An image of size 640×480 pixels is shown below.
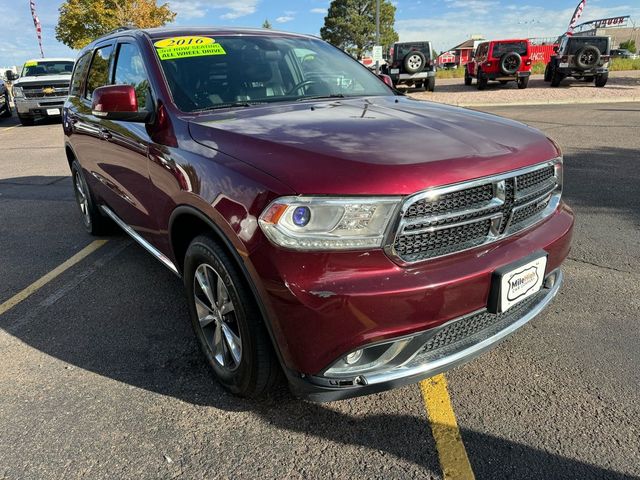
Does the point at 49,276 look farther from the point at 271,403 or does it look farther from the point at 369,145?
the point at 369,145

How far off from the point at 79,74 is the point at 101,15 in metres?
25.6

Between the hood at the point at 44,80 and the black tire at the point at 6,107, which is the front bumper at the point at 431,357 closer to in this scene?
the hood at the point at 44,80

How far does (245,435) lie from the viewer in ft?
7.68

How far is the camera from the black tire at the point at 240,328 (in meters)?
2.17

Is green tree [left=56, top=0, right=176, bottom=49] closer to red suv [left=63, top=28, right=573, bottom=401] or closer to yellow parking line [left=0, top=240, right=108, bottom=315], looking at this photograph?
yellow parking line [left=0, top=240, right=108, bottom=315]

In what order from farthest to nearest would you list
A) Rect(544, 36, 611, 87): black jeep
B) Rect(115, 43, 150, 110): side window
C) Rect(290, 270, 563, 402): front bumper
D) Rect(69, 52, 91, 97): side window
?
1. Rect(544, 36, 611, 87): black jeep
2. Rect(69, 52, 91, 97): side window
3. Rect(115, 43, 150, 110): side window
4. Rect(290, 270, 563, 402): front bumper

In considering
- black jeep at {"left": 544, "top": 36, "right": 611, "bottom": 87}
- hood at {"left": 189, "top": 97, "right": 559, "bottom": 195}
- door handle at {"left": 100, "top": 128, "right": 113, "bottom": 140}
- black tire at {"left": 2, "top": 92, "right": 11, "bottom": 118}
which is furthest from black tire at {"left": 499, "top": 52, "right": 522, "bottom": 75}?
door handle at {"left": 100, "top": 128, "right": 113, "bottom": 140}

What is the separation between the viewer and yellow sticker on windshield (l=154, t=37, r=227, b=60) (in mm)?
3148

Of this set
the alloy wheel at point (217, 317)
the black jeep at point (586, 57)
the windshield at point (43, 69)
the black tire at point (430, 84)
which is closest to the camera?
the alloy wheel at point (217, 317)

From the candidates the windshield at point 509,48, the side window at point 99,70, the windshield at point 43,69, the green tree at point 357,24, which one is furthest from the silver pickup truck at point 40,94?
the green tree at point 357,24

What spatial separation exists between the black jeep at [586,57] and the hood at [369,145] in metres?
19.0

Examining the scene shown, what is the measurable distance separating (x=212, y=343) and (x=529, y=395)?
5.44 ft

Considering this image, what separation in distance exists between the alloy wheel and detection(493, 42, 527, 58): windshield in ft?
67.7

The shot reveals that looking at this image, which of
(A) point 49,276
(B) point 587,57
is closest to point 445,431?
(A) point 49,276
